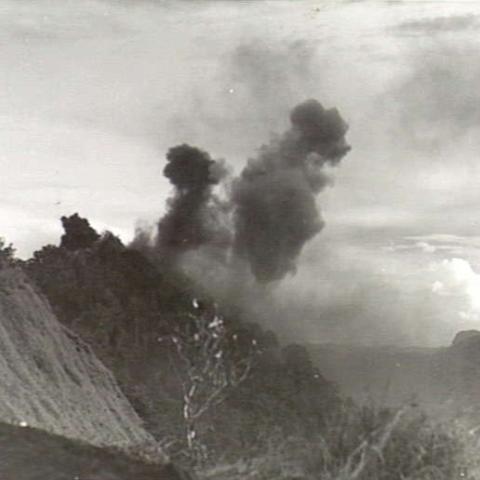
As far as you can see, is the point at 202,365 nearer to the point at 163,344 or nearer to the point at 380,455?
the point at 163,344

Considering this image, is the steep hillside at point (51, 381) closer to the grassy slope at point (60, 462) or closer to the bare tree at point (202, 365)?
the bare tree at point (202, 365)

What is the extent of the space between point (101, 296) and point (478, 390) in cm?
3125

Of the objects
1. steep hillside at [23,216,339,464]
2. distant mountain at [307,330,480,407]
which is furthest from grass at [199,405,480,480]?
distant mountain at [307,330,480,407]

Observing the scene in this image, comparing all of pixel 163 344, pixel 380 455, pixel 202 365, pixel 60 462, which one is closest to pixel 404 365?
pixel 163 344

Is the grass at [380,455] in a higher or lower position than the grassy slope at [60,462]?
lower

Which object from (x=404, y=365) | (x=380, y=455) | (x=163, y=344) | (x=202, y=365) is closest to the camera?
(x=380, y=455)

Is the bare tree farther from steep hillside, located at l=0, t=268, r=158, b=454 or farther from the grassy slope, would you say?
the grassy slope

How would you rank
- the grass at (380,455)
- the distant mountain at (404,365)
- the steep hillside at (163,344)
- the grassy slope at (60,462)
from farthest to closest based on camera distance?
the distant mountain at (404,365) < the steep hillside at (163,344) < the grass at (380,455) < the grassy slope at (60,462)

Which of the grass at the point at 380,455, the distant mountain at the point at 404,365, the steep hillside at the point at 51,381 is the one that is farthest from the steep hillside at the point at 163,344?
the distant mountain at the point at 404,365

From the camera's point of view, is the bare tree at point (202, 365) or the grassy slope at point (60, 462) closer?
the grassy slope at point (60, 462)

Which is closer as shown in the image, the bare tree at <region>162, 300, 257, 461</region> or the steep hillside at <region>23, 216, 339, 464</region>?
the bare tree at <region>162, 300, 257, 461</region>

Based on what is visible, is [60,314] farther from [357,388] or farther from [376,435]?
[357,388]

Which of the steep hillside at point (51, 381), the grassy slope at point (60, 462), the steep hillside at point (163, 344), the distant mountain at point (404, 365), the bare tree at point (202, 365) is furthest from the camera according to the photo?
the distant mountain at point (404, 365)

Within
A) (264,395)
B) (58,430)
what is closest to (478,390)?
(264,395)
